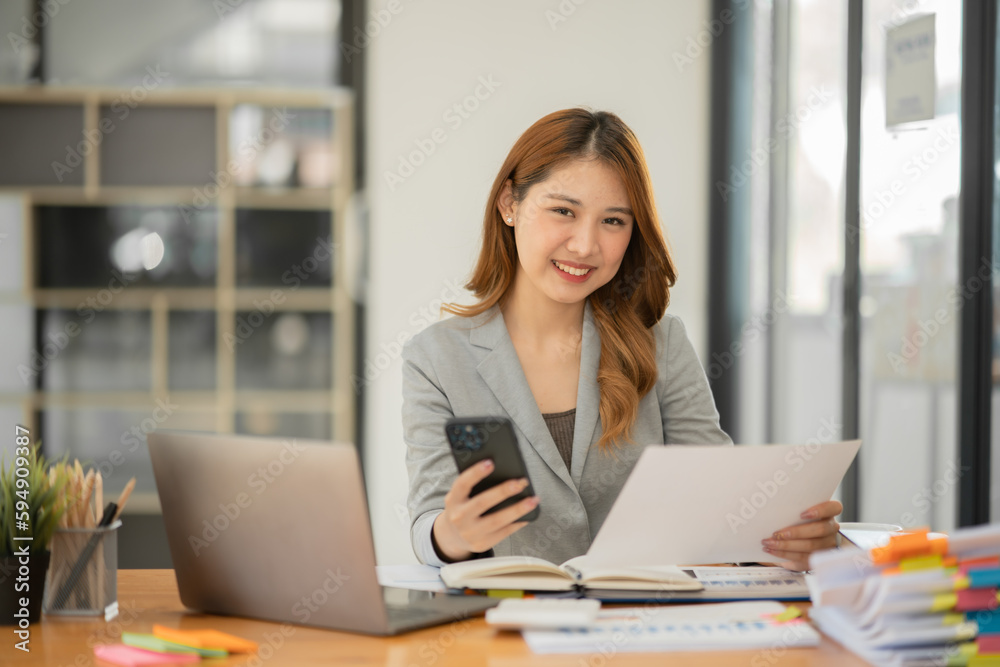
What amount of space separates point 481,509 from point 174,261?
9.71 feet

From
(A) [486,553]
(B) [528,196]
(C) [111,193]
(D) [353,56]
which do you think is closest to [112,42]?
(C) [111,193]

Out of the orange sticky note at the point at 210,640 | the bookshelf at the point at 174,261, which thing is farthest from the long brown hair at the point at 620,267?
the bookshelf at the point at 174,261

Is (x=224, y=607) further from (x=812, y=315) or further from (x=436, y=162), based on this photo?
(x=436, y=162)

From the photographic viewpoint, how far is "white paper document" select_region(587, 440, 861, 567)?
121 cm

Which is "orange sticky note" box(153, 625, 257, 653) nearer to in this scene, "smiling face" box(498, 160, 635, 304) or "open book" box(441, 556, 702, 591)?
"open book" box(441, 556, 702, 591)

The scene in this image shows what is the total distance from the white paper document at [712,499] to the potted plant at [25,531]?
704mm

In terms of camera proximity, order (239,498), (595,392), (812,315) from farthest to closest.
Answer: (812,315) → (595,392) → (239,498)

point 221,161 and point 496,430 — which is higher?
point 221,161

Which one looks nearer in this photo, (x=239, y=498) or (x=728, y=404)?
(x=239, y=498)

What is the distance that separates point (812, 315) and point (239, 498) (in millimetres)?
2550

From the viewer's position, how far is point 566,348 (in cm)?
197

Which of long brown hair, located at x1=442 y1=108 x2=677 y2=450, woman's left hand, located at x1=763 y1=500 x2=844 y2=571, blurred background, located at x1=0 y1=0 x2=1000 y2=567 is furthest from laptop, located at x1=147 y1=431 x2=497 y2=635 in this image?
blurred background, located at x1=0 y1=0 x2=1000 y2=567

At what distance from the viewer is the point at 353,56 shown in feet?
13.1

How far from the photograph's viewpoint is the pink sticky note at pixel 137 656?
1021mm
